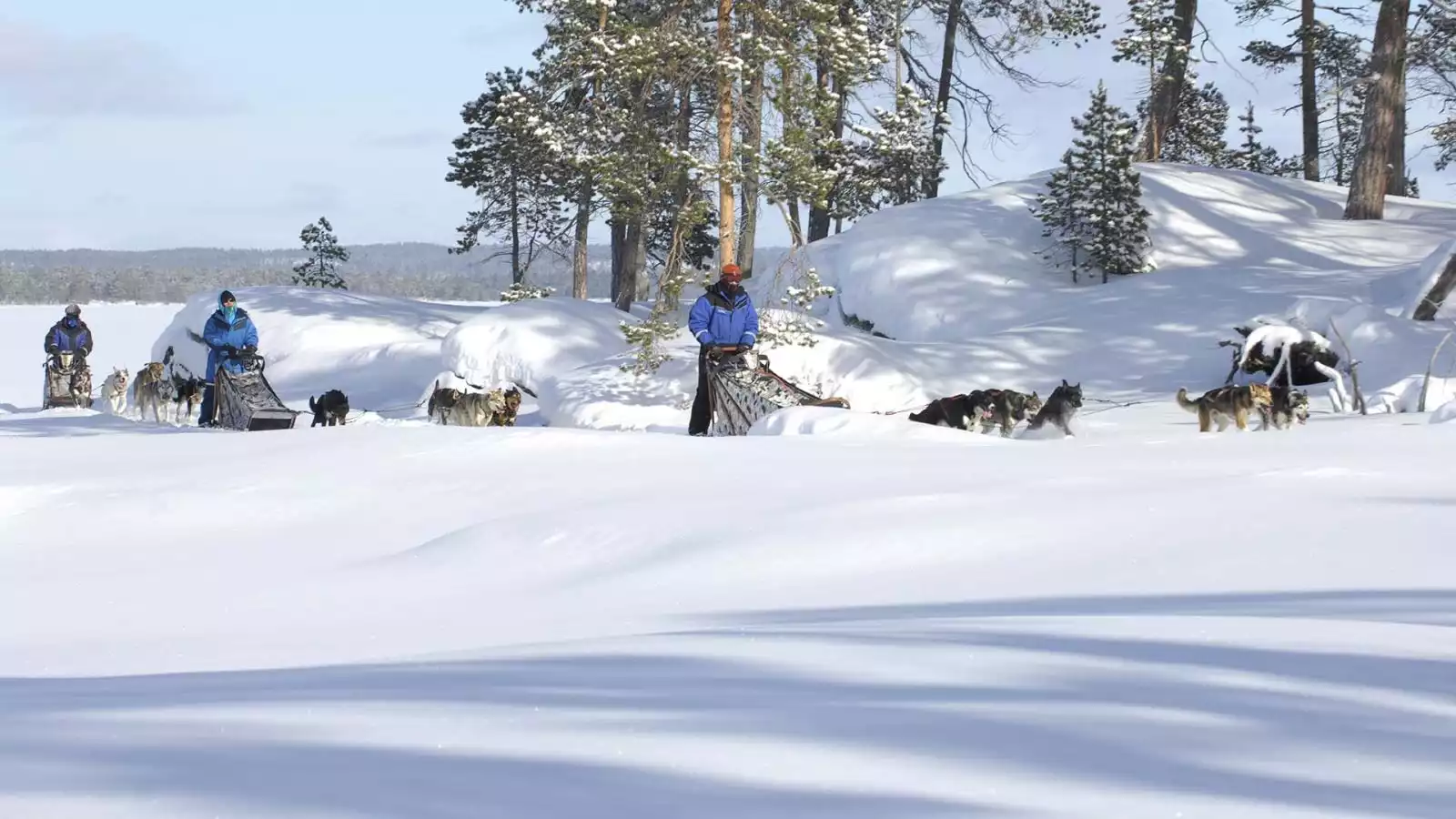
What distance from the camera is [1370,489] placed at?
6.75 metres

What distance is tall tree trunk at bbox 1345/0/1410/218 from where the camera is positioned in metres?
21.5

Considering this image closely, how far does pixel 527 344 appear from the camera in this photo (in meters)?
20.2

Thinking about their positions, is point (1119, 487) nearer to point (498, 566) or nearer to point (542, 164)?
point (498, 566)

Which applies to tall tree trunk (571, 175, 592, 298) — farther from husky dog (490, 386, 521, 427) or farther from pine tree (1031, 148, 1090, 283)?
husky dog (490, 386, 521, 427)

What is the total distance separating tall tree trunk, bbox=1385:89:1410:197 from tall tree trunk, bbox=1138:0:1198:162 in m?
3.84

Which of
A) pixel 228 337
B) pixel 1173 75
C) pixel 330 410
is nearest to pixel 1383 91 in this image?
pixel 1173 75

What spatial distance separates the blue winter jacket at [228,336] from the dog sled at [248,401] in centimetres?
13

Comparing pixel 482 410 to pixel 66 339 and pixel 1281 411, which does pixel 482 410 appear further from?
pixel 1281 411

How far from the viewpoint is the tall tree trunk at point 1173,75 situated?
1036 inches

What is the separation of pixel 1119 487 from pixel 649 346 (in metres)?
10.7

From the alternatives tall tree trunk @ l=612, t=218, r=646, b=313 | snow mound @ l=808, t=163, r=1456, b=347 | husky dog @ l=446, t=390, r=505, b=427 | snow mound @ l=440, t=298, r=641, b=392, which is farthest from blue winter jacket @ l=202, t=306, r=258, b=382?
tall tree trunk @ l=612, t=218, r=646, b=313

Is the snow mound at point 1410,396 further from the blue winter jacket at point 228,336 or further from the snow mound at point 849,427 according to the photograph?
the blue winter jacket at point 228,336

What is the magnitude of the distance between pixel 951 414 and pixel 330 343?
617 inches

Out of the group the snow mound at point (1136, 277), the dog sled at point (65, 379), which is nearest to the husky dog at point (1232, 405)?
the snow mound at point (1136, 277)
